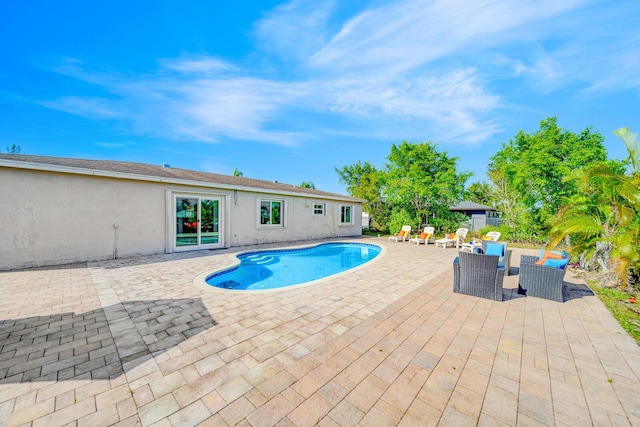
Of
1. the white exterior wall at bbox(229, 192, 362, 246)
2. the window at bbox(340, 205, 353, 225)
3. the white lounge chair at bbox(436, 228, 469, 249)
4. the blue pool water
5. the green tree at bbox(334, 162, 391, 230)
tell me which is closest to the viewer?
the blue pool water

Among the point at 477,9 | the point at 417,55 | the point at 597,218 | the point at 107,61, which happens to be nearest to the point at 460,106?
the point at 417,55

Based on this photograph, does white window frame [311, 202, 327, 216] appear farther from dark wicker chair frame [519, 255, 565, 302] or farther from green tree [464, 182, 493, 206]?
green tree [464, 182, 493, 206]

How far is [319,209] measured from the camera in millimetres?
15508

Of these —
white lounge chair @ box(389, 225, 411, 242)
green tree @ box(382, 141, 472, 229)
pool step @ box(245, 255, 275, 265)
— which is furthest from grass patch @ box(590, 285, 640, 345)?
green tree @ box(382, 141, 472, 229)

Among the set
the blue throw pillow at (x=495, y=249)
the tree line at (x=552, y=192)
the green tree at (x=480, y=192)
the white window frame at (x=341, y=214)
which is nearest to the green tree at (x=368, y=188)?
the tree line at (x=552, y=192)

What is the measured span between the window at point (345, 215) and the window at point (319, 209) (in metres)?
1.77

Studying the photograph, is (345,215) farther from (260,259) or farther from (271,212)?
(260,259)

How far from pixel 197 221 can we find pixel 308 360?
9148mm

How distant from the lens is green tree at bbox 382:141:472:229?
52.2 ft

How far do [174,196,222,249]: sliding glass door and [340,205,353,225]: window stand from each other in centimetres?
867

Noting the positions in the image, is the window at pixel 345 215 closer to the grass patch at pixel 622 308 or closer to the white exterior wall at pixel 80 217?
the white exterior wall at pixel 80 217

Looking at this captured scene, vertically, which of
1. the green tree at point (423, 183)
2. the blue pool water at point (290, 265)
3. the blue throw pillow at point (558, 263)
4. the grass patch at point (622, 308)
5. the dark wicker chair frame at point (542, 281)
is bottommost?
the blue pool water at point (290, 265)

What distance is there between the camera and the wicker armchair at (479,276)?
4656 millimetres

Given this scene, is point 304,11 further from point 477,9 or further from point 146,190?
point 146,190
